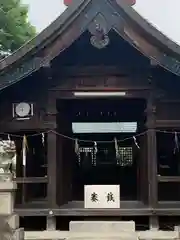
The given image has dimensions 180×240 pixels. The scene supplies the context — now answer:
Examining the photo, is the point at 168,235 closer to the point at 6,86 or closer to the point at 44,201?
the point at 44,201

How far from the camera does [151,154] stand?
10102mm

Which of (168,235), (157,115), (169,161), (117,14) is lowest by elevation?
(168,235)

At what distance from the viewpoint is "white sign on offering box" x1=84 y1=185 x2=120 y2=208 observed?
1027 centimetres

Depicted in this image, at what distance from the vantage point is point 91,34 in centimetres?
1010

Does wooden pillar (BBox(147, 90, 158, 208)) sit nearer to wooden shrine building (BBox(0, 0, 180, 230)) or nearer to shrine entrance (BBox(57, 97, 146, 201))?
wooden shrine building (BBox(0, 0, 180, 230))

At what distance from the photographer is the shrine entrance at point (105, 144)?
40.0ft

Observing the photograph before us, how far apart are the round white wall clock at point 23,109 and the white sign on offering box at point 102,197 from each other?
2.43 meters

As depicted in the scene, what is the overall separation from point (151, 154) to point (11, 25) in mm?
15437


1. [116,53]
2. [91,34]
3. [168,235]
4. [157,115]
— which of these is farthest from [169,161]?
[91,34]

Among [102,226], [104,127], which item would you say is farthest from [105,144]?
[102,226]

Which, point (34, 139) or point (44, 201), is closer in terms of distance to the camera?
point (44, 201)

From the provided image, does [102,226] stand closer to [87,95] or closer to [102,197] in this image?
[102,197]

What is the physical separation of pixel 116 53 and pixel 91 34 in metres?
0.95

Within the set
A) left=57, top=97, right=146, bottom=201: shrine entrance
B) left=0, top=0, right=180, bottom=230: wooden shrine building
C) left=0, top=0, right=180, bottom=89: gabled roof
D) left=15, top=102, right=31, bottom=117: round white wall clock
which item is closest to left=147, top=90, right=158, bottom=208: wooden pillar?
left=0, top=0, right=180, bottom=230: wooden shrine building
